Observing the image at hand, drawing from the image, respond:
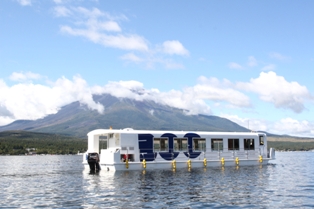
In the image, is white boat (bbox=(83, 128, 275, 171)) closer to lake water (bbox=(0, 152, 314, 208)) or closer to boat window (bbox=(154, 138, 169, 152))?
boat window (bbox=(154, 138, 169, 152))

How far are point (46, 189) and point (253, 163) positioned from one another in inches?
1238

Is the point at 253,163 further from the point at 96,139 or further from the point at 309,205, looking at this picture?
the point at 309,205

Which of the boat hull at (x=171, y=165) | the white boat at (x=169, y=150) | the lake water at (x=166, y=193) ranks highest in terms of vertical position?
the white boat at (x=169, y=150)

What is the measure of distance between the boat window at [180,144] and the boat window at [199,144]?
1.35 m

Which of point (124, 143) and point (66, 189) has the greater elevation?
point (124, 143)

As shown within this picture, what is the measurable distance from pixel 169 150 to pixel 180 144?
1.84 metres

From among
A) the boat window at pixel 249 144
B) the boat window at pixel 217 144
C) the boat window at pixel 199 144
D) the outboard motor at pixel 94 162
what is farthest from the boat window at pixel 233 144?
the outboard motor at pixel 94 162

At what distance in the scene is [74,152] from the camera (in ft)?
574

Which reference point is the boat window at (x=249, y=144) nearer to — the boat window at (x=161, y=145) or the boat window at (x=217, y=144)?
the boat window at (x=217, y=144)

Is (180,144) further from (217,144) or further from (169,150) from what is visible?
(217,144)

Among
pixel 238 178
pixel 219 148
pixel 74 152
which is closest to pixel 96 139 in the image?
pixel 219 148

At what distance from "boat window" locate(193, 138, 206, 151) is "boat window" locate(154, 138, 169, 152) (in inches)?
165

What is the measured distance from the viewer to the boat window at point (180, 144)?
49034 mm

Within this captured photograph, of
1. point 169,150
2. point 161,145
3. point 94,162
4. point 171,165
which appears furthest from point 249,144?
point 94,162
